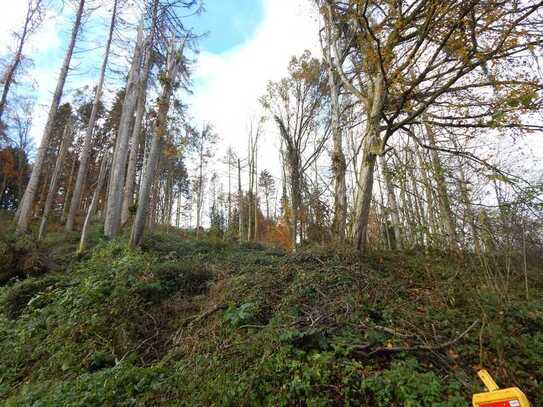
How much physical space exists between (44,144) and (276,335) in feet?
37.9

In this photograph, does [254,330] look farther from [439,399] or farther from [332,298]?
[439,399]

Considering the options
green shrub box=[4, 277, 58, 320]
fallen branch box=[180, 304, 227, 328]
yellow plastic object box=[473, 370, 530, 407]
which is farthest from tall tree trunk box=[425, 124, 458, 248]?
green shrub box=[4, 277, 58, 320]

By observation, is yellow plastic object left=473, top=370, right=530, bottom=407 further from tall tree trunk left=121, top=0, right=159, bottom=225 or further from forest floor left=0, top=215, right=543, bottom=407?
tall tree trunk left=121, top=0, right=159, bottom=225

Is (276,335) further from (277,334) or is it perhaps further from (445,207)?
(445,207)

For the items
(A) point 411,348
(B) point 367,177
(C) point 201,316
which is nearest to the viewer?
(A) point 411,348

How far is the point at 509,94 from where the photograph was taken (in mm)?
4227

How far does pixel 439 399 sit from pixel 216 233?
47.8 feet

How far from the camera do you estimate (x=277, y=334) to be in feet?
9.32

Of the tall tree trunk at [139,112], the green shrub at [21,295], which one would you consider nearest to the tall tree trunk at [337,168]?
the tall tree trunk at [139,112]

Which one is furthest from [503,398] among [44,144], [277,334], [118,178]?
[44,144]

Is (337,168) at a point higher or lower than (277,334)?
higher

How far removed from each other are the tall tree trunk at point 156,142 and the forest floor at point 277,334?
1.76 m

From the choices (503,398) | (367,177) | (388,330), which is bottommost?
(503,398)

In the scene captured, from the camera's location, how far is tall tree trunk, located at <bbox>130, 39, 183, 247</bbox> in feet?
22.9
